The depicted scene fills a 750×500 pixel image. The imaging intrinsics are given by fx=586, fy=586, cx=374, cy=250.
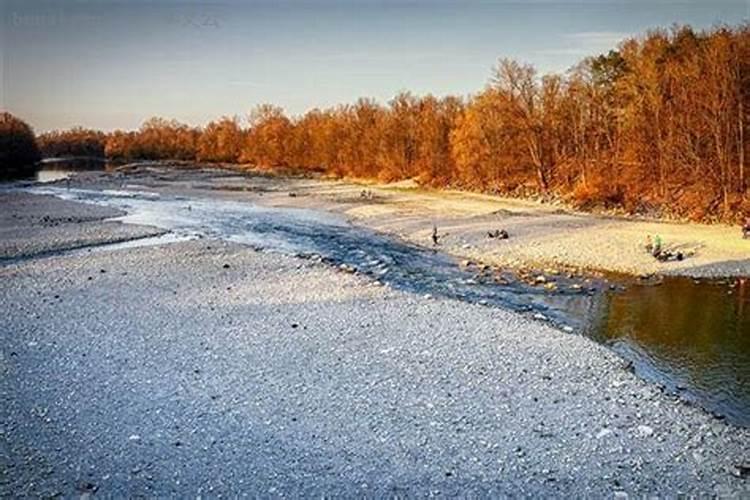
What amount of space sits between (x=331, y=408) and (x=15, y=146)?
9907 centimetres

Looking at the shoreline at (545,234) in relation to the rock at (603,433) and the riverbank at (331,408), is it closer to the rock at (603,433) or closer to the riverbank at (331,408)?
the riverbank at (331,408)

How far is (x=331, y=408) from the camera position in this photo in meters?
10.5

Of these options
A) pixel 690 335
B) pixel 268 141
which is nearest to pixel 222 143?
pixel 268 141

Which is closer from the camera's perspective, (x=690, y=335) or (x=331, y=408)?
(x=331, y=408)

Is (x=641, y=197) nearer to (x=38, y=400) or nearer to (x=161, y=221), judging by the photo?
(x=161, y=221)

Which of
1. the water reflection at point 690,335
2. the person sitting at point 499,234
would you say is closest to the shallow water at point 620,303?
the water reflection at point 690,335

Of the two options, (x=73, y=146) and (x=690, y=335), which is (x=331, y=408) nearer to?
(x=690, y=335)

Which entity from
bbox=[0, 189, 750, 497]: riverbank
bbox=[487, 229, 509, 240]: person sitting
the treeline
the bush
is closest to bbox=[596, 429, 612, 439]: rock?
bbox=[0, 189, 750, 497]: riverbank

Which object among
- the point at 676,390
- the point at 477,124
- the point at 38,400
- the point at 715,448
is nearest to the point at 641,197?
the point at 477,124

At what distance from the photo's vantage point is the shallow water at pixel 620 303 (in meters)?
12.6

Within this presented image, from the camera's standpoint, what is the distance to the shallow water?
1259 centimetres

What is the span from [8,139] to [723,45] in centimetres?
9313

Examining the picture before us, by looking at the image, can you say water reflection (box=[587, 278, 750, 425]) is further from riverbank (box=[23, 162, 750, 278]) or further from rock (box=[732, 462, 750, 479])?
riverbank (box=[23, 162, 750, 278])

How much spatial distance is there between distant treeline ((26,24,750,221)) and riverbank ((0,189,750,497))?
24481mm
